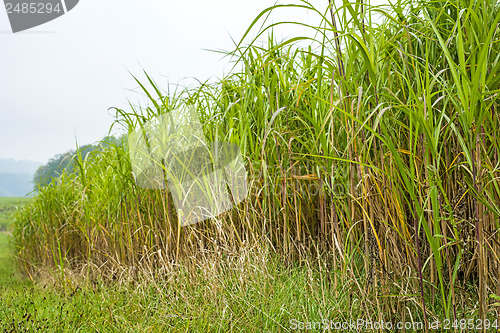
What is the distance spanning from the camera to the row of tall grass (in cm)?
146

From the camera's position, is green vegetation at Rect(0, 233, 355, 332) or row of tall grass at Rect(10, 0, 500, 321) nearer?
row of tall grass at Rect(10, 0, 500, 321)

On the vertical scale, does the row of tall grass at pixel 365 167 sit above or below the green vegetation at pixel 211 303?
above

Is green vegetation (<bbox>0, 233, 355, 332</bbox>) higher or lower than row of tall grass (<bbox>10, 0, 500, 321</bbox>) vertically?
lower

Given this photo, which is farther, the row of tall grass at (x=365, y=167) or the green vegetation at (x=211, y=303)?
the green vegetation at (x=211, y=303)

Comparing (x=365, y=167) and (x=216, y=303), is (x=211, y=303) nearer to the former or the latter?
(x=216, y=303)

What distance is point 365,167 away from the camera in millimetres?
1780

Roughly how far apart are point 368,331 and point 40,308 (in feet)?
7.90

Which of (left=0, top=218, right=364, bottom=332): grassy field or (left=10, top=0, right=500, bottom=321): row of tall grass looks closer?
(left=10, top=0, right=500, bottom=321): row of tall grass

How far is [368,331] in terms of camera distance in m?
1.65

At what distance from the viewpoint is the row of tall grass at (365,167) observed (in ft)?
4.81

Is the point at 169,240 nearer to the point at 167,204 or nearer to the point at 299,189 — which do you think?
the point at 167,204

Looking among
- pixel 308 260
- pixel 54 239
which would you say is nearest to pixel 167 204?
pixel 308 260

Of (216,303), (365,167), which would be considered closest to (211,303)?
(216,303)

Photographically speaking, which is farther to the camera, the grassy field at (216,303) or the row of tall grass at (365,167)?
the grassy field at (216,303)
